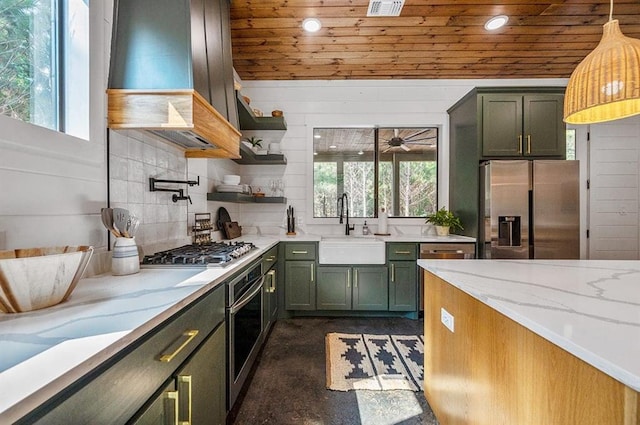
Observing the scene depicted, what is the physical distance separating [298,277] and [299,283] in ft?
0.21

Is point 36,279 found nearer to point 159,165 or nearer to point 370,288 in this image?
point 159,165

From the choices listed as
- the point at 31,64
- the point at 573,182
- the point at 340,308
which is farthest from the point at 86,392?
the point at 573,182

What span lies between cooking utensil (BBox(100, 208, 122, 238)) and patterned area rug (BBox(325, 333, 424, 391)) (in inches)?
61.6

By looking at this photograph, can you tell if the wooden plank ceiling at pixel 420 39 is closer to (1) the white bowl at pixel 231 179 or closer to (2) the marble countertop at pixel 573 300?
(1) the white bowl at pixel 231 179

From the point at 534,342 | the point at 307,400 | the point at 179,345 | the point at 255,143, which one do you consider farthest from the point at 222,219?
the point at 534,342

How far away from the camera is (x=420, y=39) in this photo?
295 centimetres

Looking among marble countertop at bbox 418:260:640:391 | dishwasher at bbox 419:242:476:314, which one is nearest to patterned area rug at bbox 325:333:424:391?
dishwasher at bbox 419:242:476:314

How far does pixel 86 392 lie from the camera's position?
0.58 m

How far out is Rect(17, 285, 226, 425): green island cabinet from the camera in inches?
22.5

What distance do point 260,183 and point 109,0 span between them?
2344mm

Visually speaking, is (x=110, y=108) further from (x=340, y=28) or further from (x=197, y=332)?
(x=340, y=28)

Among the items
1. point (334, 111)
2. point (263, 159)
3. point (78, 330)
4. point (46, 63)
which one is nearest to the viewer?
point (78, 330)

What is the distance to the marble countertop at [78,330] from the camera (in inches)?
18.8

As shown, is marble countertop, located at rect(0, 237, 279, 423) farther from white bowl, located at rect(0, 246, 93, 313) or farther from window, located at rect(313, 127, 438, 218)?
window, located at rect(313, 127, 438, 218)
